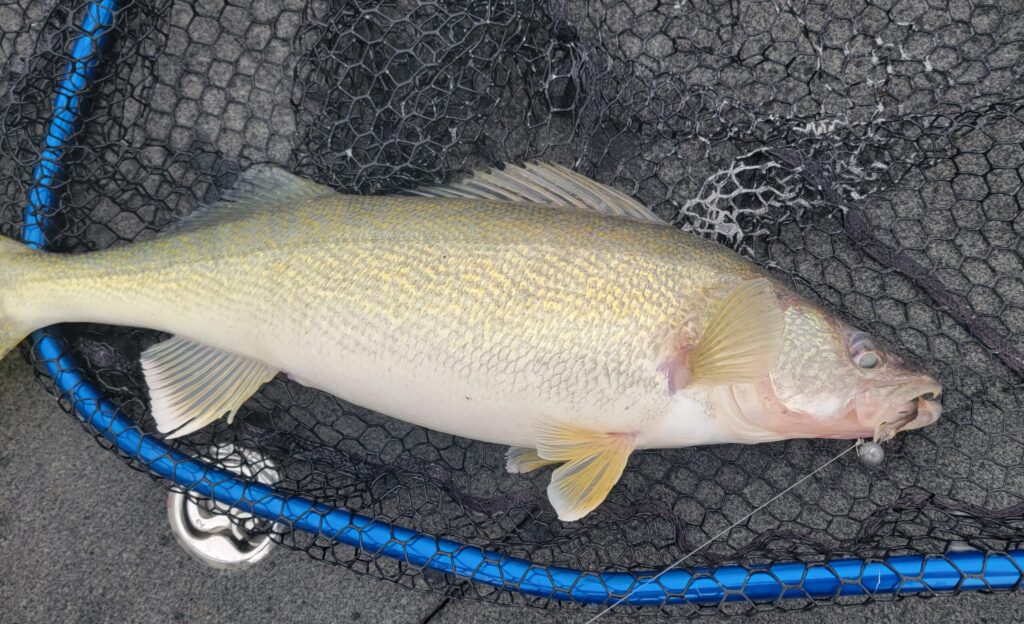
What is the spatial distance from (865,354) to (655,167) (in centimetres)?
78

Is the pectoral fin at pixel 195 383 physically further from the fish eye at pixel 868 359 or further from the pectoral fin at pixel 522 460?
the fish eye at pixel 868 359

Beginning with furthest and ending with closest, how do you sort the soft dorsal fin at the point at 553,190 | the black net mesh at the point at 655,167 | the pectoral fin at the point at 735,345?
the black net mesh at the point at 655,167 → the soft dorsal fin at the point at 553,190 → the pectoral fin at the point at 735,345

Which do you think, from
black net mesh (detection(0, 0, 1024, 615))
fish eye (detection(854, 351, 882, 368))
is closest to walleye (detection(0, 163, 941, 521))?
fish eye (detection(854, 351, 882, 368))

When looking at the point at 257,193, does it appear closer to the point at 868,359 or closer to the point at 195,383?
the point at 195,383

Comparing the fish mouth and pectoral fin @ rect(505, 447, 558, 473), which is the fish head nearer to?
the fish mouth

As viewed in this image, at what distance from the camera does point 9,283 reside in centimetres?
157

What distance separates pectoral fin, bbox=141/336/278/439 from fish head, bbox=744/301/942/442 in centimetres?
114

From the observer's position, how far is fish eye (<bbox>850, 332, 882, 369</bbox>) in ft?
4.61

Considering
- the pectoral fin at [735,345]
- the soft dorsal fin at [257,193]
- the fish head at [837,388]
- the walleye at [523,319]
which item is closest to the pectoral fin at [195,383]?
the walleye at [523,319]

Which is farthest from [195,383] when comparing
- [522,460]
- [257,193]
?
[522,460]

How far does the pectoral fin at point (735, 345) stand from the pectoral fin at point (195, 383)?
94 cm

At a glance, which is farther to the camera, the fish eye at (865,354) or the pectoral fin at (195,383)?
the pectoral fin at (195,383)

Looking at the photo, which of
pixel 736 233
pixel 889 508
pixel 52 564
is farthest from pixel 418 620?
pixel 736 233

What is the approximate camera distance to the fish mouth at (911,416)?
4.56ft
